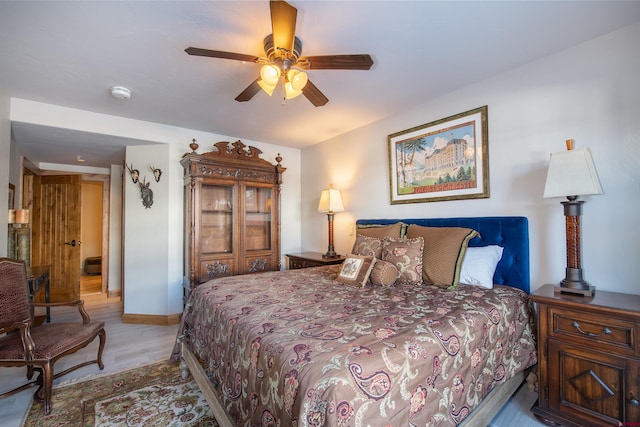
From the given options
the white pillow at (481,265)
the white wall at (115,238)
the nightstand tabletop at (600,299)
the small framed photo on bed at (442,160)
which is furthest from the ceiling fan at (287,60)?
the white wall at (115,238)

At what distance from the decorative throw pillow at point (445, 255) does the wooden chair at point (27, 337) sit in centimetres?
274

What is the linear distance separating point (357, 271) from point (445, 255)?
2.30 ft

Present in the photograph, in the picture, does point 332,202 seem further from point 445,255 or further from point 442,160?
point 445,255

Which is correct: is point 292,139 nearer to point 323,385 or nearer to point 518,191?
point 518,191

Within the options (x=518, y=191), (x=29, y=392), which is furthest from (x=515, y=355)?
(x=29, y=392)

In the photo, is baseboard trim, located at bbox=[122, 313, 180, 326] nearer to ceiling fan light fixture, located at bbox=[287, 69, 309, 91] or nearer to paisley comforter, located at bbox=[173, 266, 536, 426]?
paisley comforter, located at bbox=[173, 266, 536, 426]

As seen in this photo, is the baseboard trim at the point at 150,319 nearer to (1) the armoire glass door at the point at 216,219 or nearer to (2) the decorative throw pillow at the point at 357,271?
(1) the armoire glass door at the point at 216,219

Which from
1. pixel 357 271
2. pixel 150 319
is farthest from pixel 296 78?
pixel 150 319

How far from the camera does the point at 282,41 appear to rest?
1605 mm

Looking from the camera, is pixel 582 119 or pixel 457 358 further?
pixel 582 119

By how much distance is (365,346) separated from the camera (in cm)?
110

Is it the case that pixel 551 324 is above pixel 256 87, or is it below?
below

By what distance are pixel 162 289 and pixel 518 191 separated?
4070mm

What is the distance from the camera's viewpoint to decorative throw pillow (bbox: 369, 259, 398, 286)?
2.21 meters
